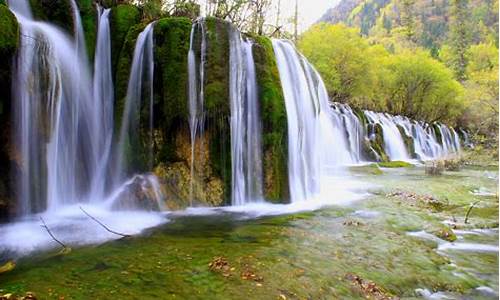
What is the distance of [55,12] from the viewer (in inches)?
403

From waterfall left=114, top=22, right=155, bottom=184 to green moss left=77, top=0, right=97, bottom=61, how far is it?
1.27 meters

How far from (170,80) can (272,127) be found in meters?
2.87

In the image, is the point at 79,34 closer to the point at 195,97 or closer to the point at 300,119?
the point at 195,97

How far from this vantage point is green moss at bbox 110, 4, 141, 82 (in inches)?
421

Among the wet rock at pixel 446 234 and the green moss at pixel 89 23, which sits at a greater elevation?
the green moss at pixel 89 23

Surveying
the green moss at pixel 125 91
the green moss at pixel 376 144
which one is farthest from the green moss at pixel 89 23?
the green moss at pixel 376 144

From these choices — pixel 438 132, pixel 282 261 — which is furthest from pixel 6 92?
pixel 438 132

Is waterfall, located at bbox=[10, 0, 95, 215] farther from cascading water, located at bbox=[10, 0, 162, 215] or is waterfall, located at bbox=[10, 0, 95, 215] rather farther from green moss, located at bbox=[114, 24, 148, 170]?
green moss, located at bbox=[114, 24, 148, 170]

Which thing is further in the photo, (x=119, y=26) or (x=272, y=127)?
(x=119, y=26)

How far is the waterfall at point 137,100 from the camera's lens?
9773 mm

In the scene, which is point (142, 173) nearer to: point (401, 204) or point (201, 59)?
point (201, 59)

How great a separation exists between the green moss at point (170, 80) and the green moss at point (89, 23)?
1740 mm

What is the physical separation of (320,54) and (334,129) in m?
12.2

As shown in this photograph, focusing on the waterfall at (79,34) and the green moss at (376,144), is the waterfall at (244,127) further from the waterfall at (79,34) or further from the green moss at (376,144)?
the green moss at (376,144)
